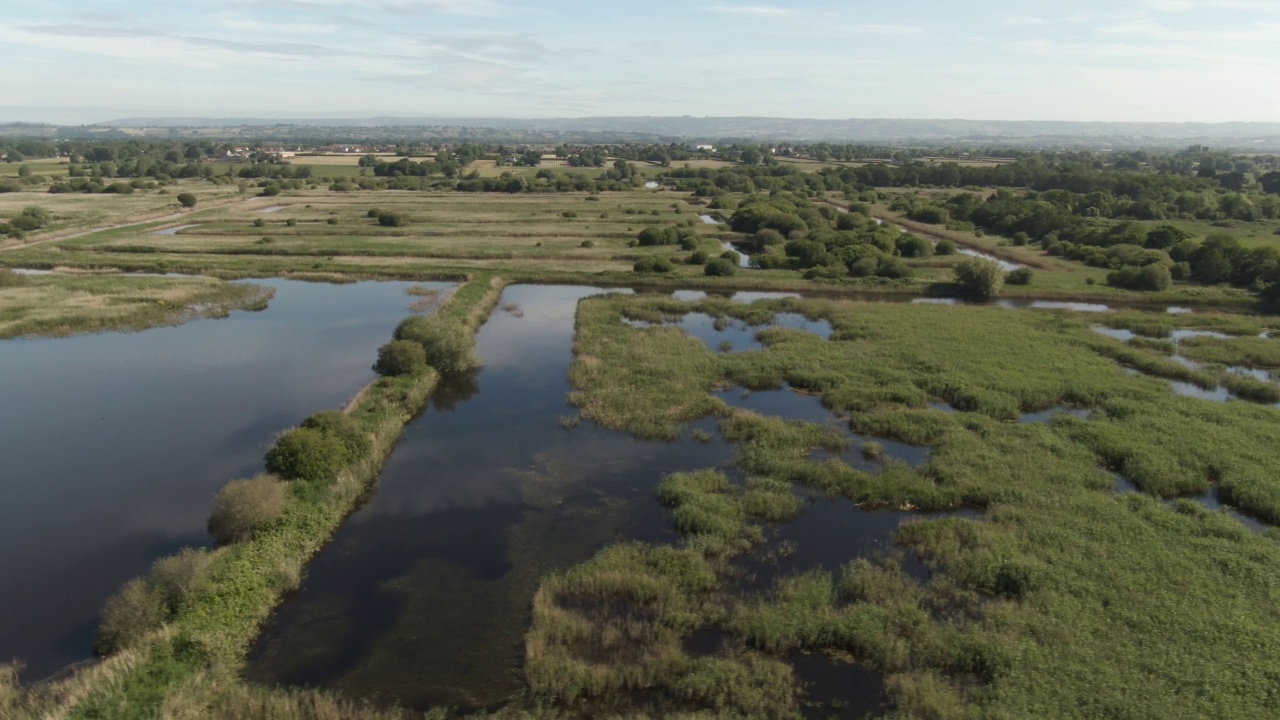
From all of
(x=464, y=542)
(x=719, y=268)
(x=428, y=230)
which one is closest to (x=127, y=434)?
(x=464, y=542)

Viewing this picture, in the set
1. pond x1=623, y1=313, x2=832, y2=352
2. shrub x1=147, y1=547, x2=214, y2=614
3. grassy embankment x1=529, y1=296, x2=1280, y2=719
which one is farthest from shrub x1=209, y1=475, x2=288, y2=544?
pond x1=623, y1=313, x2=832, y2=352

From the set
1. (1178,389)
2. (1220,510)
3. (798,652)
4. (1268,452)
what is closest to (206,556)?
(798,652)

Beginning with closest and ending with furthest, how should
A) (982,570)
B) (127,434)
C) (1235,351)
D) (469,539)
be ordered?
(982,570)
(469,539)
(127,434)
(1235,351)

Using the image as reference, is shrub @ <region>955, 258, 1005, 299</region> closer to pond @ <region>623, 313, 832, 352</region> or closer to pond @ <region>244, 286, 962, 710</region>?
pond @ <region>623, 313, 832, 352</region>

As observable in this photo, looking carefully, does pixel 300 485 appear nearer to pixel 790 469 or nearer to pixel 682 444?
pixel 682 444

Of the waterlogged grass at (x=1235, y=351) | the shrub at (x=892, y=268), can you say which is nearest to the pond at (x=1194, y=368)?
the waterlogged grass at (x=1235, y=351)

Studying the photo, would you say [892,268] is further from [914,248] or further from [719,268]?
[719,268]
